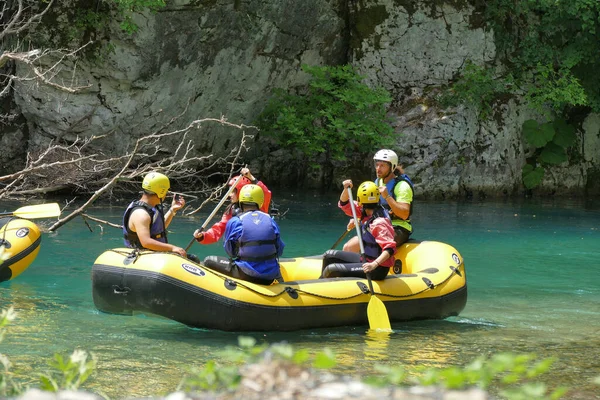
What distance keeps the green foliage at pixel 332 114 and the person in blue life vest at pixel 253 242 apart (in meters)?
9.33

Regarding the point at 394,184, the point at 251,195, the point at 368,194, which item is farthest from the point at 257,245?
the point at 394,184

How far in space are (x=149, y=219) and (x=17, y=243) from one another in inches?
86.9

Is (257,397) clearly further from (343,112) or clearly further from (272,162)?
(272,162)

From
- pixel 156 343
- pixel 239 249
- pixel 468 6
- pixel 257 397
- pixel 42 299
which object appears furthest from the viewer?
pixel 468 6

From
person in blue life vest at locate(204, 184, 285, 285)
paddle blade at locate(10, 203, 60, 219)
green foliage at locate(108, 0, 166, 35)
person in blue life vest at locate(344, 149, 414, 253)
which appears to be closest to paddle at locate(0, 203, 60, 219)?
paddle blade at locate(10, 203, 60, 219)

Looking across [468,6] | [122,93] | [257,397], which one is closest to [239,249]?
[257,397]

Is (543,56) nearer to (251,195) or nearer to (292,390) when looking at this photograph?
(251,195)

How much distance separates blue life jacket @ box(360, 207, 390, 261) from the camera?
7020 millimetres

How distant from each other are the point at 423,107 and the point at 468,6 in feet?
8.17

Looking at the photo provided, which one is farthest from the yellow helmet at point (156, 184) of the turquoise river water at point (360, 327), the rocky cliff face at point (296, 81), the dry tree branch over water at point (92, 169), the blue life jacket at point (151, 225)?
the rocky cliff face at point (296, 81)

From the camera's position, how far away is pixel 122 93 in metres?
15.1

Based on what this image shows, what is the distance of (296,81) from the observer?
674 inches

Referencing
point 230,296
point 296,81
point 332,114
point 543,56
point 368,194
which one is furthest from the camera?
point 543,56

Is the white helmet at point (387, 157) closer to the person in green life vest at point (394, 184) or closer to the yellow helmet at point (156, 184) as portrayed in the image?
the person in green life vest at point (394, 184)
